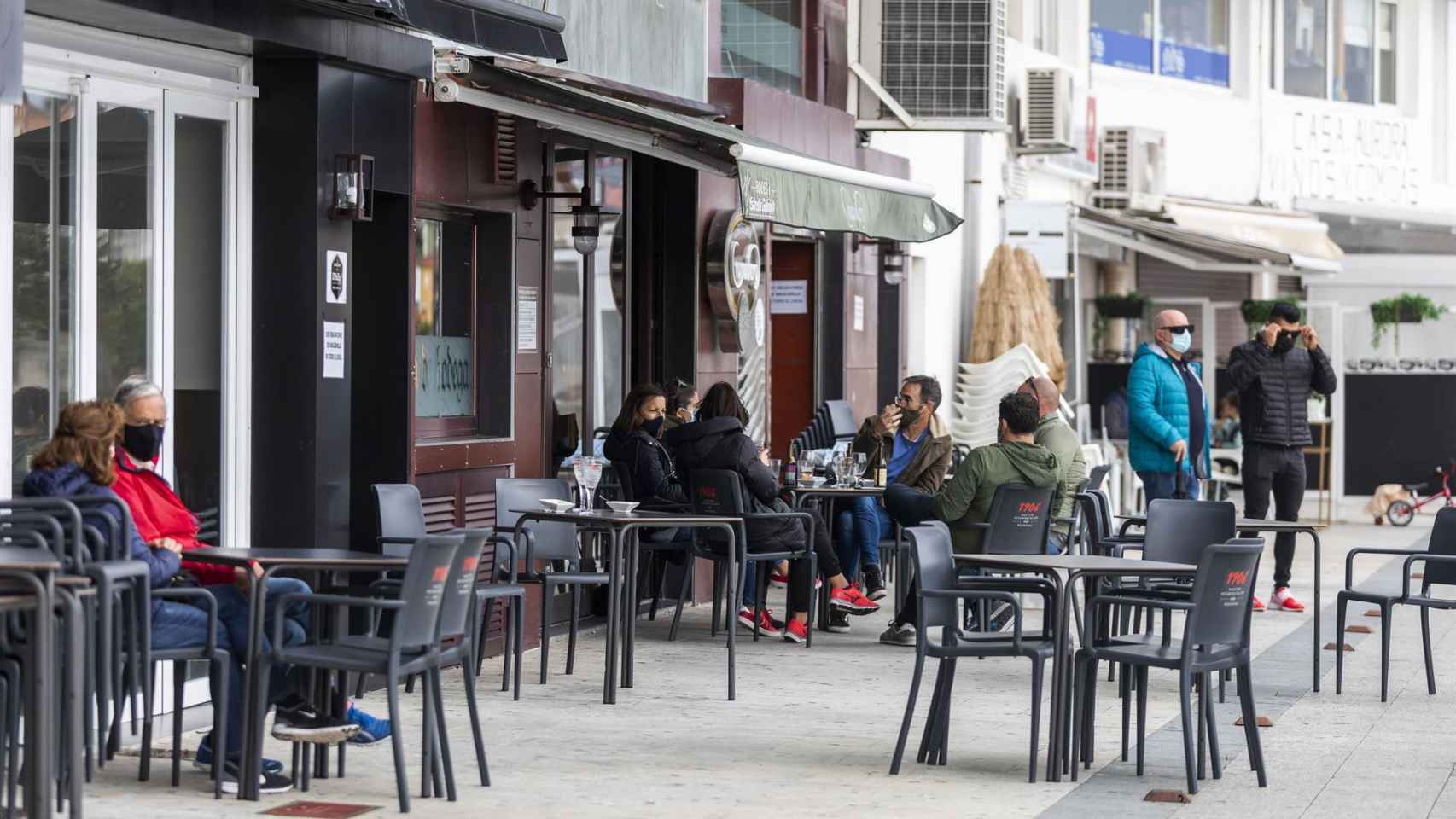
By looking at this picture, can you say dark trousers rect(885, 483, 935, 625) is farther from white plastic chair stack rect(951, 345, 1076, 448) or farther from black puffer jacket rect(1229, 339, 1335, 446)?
white plastic chair stack rect(951, 345, 1076, 448)

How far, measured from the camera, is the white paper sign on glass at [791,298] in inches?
635

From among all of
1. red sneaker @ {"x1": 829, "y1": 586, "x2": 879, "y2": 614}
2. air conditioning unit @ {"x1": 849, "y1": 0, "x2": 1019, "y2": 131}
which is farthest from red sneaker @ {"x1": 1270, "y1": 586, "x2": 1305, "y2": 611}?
air conditioning unit @ {"x1": 849, "y1": 0, "x2": 1019, "y2": 131}

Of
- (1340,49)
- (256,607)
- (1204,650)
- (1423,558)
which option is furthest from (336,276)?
(1340,49)

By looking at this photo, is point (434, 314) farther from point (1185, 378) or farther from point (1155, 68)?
point (1155, 68)

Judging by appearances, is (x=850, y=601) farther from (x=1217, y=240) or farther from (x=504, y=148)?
(x=1217, y=240)

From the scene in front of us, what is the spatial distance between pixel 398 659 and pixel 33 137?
2.62m

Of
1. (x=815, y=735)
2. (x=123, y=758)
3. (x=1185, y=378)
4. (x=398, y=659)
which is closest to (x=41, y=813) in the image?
(x=398, y=659)

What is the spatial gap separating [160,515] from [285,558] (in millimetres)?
617

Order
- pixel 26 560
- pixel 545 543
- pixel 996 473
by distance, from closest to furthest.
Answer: pixel 26 560 → pixel 996 473 → pixel 545 543

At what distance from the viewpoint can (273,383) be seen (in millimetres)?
9484

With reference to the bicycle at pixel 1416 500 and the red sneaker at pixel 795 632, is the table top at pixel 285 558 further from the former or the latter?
the bicycle at pixel 1416 500

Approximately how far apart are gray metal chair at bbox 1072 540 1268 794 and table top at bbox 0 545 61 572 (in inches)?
143

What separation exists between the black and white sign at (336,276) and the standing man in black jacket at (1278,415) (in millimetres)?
6546

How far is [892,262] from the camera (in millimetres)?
17047
